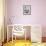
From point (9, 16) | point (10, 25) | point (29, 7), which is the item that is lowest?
point (10, 25)

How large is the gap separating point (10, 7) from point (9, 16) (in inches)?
6.8

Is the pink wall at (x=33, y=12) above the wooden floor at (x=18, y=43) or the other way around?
above

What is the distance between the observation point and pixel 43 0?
2.40 m

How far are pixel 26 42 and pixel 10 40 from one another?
0.31m

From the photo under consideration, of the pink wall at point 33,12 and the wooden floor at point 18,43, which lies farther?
the pink wall at point 33,12

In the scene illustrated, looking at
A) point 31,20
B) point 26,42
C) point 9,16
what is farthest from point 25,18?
point 26,42

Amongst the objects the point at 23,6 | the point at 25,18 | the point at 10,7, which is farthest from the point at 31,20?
the point at 10,7

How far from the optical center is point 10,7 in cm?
242

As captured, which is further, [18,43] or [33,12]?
[33,12]

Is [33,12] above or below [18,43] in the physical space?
above

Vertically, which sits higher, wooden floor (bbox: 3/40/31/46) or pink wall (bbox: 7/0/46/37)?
pink wall (bbox: 7/0/46/37)

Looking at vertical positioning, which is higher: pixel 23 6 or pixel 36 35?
pixel 23 6

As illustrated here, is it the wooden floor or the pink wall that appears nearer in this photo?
the wooden floor

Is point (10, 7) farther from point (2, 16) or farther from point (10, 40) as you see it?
point (10, 40)
